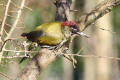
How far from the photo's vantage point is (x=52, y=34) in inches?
183

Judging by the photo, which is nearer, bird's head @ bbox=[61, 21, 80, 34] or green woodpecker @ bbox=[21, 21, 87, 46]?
bird's head @ bbox=[61, 21, 80, 34]

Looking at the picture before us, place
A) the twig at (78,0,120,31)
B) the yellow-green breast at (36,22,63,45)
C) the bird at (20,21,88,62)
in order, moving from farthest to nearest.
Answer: the yellow-green breast at (36,22,63,45) → the bird at (20,21,88,62) → the twig at (78,0,120,31)

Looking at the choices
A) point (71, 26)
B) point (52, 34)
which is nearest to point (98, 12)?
point (71, 26)

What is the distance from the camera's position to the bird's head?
4.18m

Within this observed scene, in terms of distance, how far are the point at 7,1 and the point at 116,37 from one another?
1329cm

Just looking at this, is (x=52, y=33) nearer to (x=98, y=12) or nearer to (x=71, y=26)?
(x=71, y=26)

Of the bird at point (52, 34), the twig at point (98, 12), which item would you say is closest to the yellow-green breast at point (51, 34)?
the bird at point (52, 34)

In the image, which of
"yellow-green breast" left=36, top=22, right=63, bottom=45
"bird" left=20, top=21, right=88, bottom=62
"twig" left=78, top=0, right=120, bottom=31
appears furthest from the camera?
"yellow-green breast" left=36, top=22, right=63, bottom=45

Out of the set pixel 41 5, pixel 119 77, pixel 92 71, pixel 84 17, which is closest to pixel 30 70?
pixel 84 17

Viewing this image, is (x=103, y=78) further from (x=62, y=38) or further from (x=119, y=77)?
(x=62, y=38)

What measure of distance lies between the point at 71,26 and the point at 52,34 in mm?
403

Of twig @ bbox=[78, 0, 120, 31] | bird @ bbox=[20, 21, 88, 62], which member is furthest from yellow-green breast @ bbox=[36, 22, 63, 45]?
twig @ bbox=[78, 0, 120, 31]

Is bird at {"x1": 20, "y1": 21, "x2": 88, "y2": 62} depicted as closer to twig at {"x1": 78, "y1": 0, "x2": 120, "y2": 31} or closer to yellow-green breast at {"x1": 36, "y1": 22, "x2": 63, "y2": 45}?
yellow-green breast at {"x1": 36, "y1": 22, "x2": 63, "y2": 45}

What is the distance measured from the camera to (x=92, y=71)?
13977 mm
